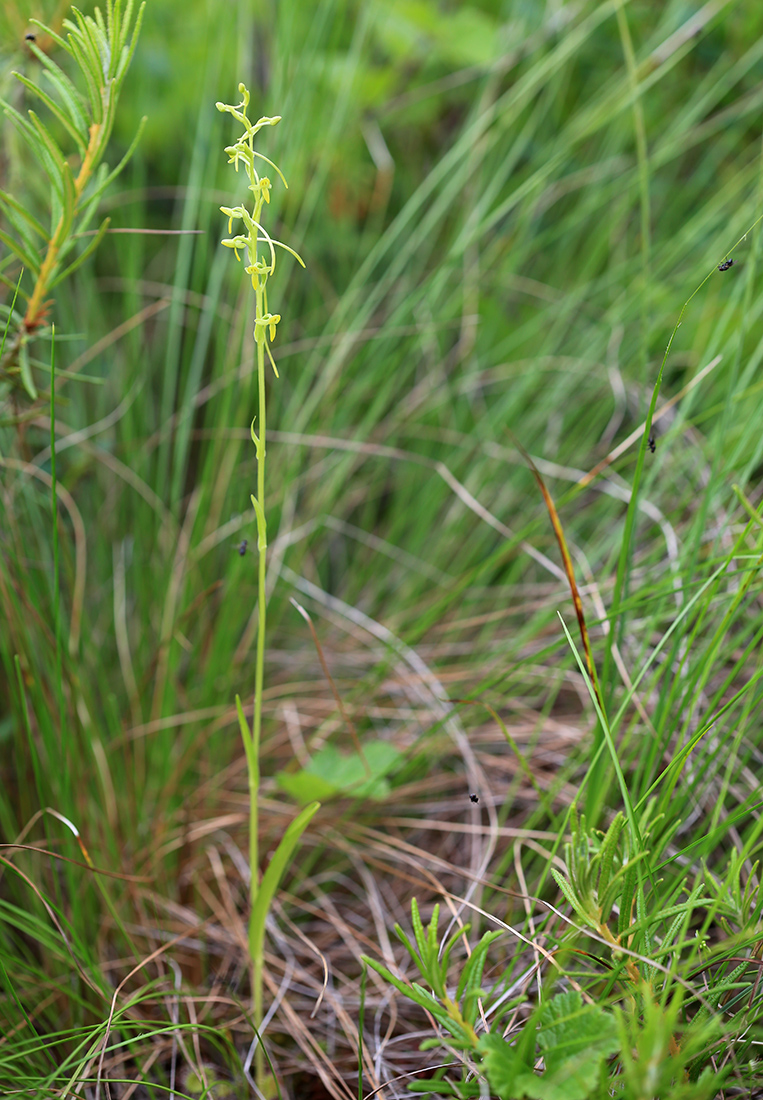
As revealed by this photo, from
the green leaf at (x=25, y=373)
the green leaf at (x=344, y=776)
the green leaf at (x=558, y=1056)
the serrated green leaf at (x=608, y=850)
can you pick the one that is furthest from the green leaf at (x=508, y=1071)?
the green leaf at (x=25, y=373)

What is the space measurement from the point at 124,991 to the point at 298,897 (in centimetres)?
25

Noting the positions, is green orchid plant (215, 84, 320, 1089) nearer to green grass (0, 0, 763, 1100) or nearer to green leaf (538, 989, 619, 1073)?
green grass (0, 0, 763, 1100)

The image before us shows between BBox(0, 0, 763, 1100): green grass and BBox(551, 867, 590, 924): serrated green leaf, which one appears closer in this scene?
BBox(551, 867, 590, 924): serrated green leaf

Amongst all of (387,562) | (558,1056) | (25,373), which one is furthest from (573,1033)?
(387,562)

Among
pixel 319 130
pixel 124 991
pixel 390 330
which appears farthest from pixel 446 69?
pixel 124 991

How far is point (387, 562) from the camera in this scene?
1.36m

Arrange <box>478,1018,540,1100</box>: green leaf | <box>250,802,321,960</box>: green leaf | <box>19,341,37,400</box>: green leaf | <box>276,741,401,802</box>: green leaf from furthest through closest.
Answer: <box>276,741,401,802</box>: green leaf
<box>19,341,37,400</box>: green leaf
<box>250,802,321,960</box>: green leaf
<box>478,1018,540,1100</box>: green leaf

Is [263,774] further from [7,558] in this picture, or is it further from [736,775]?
[736,775]

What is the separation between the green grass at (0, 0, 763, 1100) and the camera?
0.73 metres

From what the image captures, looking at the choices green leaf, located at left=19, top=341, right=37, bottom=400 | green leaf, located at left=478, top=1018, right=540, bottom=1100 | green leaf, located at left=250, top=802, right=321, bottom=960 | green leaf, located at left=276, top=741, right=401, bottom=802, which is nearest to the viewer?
green leaf, located at left=478, top=1018, right=540, bottom=1100

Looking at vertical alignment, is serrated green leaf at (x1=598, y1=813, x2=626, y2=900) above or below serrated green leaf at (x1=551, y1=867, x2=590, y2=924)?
above

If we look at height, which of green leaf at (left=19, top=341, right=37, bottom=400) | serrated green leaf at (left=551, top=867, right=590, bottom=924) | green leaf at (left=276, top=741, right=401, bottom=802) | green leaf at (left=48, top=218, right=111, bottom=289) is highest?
green leaf at (left=48, top=218, right=111, bottom=289)

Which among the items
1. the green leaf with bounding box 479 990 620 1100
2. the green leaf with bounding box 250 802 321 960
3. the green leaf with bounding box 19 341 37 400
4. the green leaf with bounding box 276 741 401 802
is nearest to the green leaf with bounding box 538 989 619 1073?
the green leaf with bounding box 479 990 620 1100

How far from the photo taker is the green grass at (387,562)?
2.41ft
